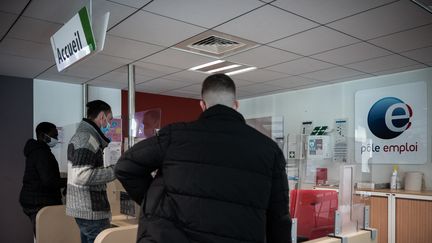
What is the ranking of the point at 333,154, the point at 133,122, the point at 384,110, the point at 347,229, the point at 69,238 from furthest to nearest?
the point at 333,154
the point at 384,110
the point at 133,122
the point at 69,238
the point at 347,229

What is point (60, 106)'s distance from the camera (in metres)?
5.07

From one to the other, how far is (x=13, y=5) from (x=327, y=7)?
2182 millimetres

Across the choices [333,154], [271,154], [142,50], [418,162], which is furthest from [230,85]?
[333,154]

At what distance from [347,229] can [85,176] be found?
1.86 meters

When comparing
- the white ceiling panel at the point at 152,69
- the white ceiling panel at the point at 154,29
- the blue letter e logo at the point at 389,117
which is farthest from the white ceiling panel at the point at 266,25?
the blue letter e logo at the point at 389,117

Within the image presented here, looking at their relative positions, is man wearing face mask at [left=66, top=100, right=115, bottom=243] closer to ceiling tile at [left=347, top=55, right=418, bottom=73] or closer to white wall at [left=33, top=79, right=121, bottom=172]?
white wall at [left=33, top=79, right=121, bottom=172]

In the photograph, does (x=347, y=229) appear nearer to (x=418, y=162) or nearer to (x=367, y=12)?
(x=367, y=12)

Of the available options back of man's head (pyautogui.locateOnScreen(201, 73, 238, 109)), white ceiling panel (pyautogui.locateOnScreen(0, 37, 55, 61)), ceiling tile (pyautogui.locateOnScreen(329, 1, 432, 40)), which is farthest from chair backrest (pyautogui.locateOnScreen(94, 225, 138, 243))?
ceiling tile (pyautogui.locateOnScreen(329, 1, 432, 40))

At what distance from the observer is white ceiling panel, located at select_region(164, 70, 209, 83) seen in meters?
4.61

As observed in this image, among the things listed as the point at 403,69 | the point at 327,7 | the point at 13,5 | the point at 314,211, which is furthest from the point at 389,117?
the point at 13,5

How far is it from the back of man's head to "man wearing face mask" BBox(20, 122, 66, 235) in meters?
2.07

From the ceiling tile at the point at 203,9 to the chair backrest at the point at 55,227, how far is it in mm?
1974

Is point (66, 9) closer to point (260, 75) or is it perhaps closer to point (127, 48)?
point (127, 48)

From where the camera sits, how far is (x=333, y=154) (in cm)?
546
